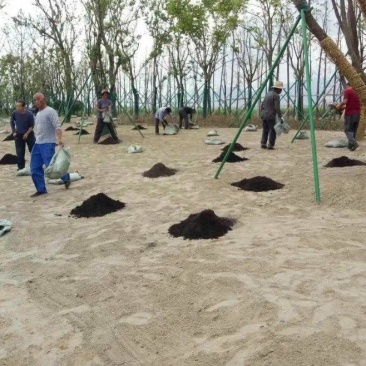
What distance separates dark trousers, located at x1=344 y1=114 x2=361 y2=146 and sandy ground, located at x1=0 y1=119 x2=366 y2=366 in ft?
8.17

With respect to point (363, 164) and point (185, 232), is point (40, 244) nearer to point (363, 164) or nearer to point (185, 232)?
point (185, 232)

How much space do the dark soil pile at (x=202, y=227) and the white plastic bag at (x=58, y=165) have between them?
2421 mm

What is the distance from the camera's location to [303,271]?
389 centimetres

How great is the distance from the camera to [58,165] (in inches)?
274

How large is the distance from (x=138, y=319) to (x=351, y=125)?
7683 millimetres

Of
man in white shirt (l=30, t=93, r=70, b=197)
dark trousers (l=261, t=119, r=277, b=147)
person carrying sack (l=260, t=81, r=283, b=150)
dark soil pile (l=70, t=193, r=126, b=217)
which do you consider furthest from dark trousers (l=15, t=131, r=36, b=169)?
dark trousers (l=261, t=119, r=277, b=147)

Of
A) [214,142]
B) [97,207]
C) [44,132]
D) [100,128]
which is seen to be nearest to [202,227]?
[97,207]

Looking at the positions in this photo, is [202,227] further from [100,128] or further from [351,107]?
[100,128]

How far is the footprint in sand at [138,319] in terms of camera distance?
10.7ft

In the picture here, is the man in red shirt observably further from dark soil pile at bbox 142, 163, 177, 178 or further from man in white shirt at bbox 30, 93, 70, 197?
man in white shirt at bbox 30, 93, 70, 197

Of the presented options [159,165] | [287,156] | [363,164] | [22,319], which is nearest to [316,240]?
[22,319]

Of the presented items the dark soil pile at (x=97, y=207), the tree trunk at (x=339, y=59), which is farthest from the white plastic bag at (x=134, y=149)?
the tree trunk at (x=339, y=59)

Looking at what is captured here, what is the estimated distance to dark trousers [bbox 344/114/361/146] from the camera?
9.57 m

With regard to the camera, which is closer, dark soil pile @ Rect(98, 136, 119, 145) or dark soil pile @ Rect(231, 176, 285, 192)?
dark soil pile @ Rect(231, 176, 285, 192)
